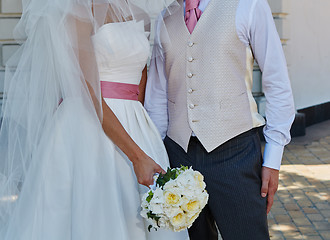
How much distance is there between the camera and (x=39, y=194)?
2.27m

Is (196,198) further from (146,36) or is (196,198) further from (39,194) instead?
(146,36)

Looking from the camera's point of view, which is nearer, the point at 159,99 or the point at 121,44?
the point at 121,44

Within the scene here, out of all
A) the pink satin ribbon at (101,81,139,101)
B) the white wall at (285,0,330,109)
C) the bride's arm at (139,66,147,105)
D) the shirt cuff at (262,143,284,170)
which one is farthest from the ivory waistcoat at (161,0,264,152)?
the white wall at (285,0,330,109)

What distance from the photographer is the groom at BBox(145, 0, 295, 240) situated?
2350mm

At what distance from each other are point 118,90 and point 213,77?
45 centimetres

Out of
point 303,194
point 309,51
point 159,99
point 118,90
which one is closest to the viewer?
point 118,90

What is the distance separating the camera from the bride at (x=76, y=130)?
2.28 m

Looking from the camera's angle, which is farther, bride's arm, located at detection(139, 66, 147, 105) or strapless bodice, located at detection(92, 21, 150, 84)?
bride's arm, located at detection(139, 66, 147, 105)

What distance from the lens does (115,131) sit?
7.70 feet

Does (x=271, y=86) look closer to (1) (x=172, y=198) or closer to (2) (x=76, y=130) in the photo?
(1) (x=172, y=198)

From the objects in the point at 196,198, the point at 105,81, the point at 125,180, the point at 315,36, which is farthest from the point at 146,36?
the point at 315,36

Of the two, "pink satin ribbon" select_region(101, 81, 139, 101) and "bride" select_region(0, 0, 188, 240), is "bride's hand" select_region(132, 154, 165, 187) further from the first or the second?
"pink satin ribbon" select_region(101, 81, 139, 101)

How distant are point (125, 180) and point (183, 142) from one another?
33cm

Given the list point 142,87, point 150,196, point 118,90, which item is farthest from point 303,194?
point 150,196
